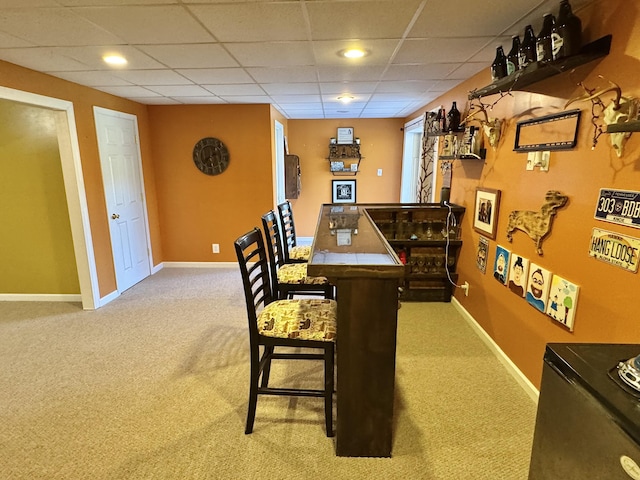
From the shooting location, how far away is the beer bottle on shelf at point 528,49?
1827mm

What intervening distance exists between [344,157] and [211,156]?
2503 millimetres

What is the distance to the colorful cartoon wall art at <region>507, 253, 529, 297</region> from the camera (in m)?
2.17

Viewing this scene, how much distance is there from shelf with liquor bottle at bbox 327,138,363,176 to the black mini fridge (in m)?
5.35

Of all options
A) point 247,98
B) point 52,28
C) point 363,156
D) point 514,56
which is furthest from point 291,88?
point 363,156

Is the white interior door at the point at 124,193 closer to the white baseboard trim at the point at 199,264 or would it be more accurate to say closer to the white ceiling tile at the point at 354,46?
the white baseboard trim at the point at 199,264

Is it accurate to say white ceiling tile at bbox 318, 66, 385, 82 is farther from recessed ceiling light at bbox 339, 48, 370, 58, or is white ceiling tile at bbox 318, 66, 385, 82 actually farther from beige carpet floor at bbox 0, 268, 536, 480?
beige carpet floor at bbox 0, 268, 536, 480

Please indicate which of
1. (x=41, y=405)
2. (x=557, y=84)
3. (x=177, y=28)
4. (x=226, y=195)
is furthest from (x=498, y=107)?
(x=41, y=405)

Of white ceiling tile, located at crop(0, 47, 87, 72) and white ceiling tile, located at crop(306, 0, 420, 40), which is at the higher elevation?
white ceiling tile, located at crop(0, 47, 87, 72)

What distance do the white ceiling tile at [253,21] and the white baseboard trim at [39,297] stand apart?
10.5 ft

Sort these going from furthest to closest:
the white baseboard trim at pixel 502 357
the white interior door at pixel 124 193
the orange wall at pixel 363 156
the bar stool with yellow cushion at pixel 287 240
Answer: the orange wall at pixel 363 156 < the white interior door at pixel 124 193 < the bar stool with yellow cushion at pixel 287 240 < the white baseboard trim at pixel 502 357

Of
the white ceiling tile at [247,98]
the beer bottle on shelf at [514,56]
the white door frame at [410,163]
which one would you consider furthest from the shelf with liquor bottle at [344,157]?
the beer bottle on shelf at [514,56]

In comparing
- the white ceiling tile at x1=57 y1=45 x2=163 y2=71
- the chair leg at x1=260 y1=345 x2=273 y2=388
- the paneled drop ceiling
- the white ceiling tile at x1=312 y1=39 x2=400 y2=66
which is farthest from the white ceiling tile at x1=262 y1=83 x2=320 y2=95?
the chair leg at x1=260 y1=345 x2=273 y2=388

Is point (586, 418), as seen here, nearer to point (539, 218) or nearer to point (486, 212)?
point (539, 218)

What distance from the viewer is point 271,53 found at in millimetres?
2373
